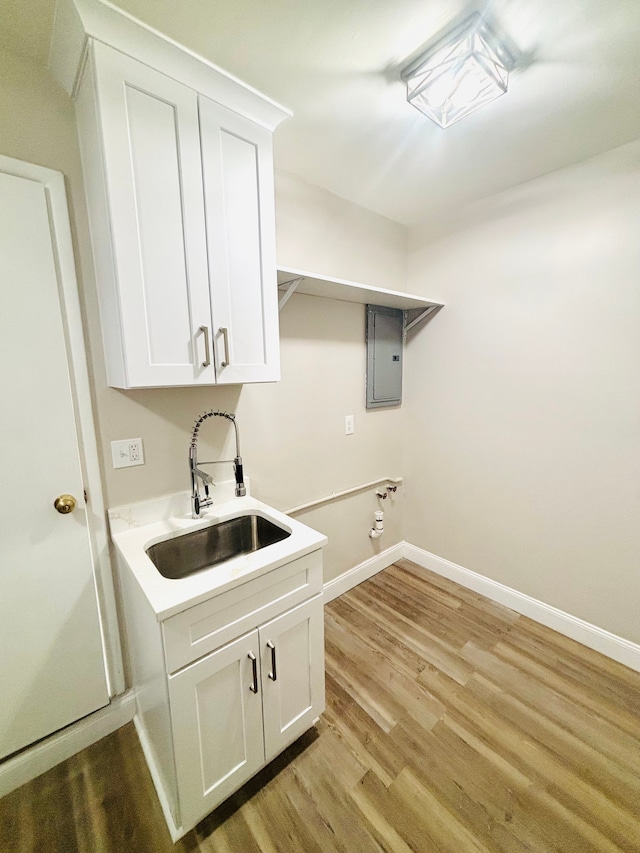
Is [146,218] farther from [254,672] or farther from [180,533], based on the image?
[254,672]

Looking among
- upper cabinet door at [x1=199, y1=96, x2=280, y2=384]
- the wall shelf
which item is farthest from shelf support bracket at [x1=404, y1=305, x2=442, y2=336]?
upper cabinet door at [x1=199, y1=96, x2=280, y2=384]

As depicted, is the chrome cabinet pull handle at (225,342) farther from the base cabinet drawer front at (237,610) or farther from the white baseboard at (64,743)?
the white baseboard at (64,743)

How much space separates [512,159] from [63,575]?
9.01 ft

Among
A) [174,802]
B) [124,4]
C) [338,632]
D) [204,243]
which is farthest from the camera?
[338,632]

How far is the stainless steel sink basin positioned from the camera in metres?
1.40

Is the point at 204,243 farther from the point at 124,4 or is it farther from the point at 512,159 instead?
the point at 512,159

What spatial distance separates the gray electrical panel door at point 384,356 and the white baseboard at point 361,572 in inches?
45.1

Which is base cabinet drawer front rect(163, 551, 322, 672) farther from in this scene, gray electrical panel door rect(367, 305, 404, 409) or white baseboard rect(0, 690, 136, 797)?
gray electrical panel door rect(367, 305, 404, 409)

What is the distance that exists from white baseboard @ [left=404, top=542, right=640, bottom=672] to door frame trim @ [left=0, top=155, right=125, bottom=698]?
2.05 metres

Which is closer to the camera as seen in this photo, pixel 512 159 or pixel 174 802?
pixel 174 802

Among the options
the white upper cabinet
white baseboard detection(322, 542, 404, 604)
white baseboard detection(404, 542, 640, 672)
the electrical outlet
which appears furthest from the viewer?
white baseboard detection(322, 542, 404, 604)

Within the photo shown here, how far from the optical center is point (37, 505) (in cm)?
123

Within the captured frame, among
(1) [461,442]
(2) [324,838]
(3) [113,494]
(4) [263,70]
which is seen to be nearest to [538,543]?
(1) [461,442]

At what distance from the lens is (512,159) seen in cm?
167
